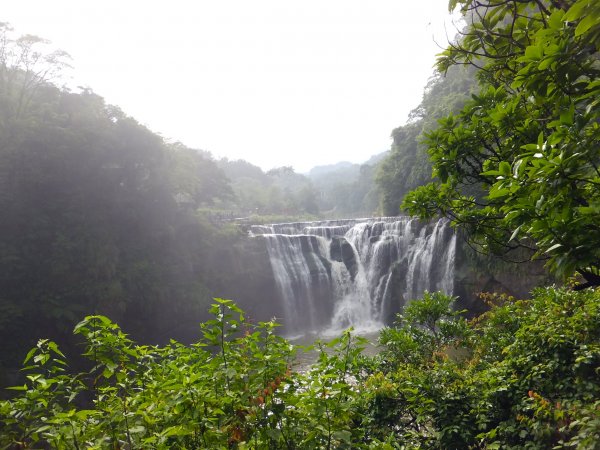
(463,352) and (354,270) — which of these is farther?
(354,270)

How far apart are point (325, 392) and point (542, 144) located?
1.81 meters

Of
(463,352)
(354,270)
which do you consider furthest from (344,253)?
(463,352)

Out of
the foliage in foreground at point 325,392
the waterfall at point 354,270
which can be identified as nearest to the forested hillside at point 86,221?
the waterfall at point 354,270

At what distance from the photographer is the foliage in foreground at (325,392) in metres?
1.91

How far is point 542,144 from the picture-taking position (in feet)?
6.40

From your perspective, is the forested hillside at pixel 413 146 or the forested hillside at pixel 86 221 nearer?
the forested hillside at pixel 86 221

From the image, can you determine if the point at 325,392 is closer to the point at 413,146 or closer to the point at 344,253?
the point at 344,253

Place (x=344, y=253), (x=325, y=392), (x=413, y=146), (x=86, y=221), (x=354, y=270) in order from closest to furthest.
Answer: (x=325, y=392), (x=86, y=221), (x=354, y=270), (x=344, y=253), (x=413, y=146)

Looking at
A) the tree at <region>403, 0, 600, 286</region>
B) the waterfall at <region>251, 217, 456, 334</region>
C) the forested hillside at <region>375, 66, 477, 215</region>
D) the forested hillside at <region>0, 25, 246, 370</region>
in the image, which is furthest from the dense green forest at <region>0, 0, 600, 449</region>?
the forested hillside at <region>375, 66, 477, 215</region>

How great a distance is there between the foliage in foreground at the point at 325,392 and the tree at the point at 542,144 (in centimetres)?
124

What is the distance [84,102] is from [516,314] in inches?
853

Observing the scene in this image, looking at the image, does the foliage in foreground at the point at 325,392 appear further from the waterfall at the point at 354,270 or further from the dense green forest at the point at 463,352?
the waterfall at the point at 354,270

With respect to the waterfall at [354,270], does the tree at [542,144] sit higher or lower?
higher

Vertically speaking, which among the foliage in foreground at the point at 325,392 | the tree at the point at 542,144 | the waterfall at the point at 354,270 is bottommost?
the waterfall at the point at 354,270
